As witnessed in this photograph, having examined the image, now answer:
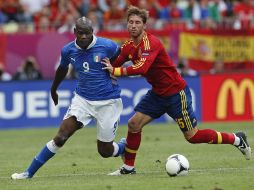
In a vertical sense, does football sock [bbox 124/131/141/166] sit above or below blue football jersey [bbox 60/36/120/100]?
below

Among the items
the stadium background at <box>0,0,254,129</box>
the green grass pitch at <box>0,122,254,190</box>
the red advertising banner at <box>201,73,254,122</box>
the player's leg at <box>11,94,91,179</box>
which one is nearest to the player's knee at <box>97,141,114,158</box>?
the green grass pitch at <box>0,122,254,190</box>

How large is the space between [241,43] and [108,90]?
15436mm

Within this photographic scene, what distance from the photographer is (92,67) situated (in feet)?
39.2

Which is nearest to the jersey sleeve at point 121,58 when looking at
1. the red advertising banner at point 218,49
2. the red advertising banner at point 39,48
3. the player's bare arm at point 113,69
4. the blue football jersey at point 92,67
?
the blue football jersey at point 92,67

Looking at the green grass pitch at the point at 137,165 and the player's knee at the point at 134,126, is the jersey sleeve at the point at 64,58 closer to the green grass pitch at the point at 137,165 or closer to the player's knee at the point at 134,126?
the player's knee at the point at 134,126

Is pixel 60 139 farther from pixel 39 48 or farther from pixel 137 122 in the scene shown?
pixel 39 48

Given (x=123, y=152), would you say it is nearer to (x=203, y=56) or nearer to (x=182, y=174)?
(x=182, y=174)

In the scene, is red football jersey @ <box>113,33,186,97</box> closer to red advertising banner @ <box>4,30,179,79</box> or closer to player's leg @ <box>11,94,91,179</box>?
player's leg @ <box>11,94,91,179</box>

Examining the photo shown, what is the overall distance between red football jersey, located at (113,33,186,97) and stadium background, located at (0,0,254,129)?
34.5 feet

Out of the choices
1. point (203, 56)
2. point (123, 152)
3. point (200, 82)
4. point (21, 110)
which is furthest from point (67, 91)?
point (123, 152)

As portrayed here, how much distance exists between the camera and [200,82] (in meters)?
23.5

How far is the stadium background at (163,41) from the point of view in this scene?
73.9ft

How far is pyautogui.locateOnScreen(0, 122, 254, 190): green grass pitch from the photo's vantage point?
35.4 ft

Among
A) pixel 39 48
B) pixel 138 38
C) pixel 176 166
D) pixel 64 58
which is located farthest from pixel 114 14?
pixel 176 166
